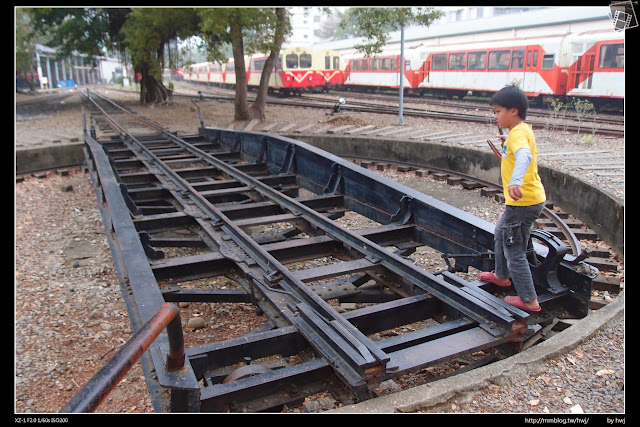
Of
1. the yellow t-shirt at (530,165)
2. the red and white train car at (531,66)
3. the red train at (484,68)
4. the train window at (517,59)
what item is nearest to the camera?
the yellow t-shirt at (530,165)

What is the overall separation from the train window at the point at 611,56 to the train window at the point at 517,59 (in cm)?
319

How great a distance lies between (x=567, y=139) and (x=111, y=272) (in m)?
9.68

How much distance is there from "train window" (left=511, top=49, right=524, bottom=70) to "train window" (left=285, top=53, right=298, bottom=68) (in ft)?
44.8

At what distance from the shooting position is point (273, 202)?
5.85m

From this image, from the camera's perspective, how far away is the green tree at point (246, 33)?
12.4m

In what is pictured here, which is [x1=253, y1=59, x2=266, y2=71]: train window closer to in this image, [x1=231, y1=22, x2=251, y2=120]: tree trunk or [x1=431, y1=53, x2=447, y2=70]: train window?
[x1=431, y1=53, x2=447, y2=70]: train window

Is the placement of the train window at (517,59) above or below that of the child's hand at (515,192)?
above

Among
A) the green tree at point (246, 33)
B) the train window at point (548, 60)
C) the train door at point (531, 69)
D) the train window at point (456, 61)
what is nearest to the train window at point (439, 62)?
the train window at point (456, 61)

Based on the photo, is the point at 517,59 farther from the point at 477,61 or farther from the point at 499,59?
the point at 477,61

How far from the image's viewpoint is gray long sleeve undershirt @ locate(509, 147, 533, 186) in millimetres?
2902

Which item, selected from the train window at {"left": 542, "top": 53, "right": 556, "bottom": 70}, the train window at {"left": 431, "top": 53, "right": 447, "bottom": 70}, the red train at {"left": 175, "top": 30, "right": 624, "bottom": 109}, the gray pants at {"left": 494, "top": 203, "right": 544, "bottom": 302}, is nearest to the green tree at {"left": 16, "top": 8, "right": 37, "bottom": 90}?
the red train at {"left": 175, "top": 30, "right": 624, "bottom": 109}

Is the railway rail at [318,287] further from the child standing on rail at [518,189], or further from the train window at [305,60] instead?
the train window at [305,60]

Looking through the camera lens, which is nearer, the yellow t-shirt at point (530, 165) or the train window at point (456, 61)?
the yellow t-shirt at point (530, 165)

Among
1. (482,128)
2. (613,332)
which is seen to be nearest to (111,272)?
(613,332)
